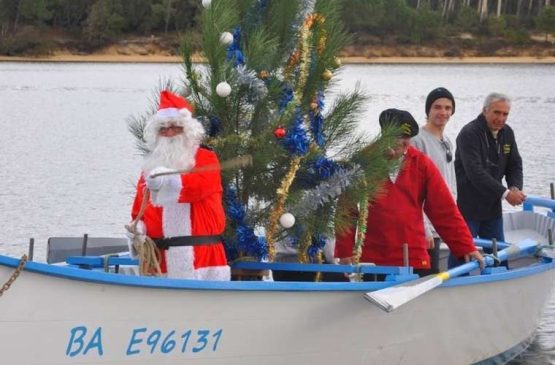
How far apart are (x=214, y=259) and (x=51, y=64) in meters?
81.6

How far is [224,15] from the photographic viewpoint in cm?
768

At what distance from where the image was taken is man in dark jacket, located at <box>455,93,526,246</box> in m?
9.31

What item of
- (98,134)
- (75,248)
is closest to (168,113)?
(75,248)

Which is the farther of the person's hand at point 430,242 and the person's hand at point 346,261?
the person's hand at point 430,242

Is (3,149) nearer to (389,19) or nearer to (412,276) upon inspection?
(412,276)

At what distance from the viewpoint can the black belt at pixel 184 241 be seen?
277 inches

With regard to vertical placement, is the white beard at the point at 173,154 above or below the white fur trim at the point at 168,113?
below

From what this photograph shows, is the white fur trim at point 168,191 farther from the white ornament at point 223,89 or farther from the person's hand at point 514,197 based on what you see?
the person's hand at point 514,197

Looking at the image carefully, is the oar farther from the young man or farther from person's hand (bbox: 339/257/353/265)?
the young man

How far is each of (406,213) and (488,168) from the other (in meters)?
1.77

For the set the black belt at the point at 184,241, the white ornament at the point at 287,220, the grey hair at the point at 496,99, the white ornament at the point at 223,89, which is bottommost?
the black belt at the point at 184,241

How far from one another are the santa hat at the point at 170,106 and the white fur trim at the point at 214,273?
2.89 feet

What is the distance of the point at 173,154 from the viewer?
273 inches

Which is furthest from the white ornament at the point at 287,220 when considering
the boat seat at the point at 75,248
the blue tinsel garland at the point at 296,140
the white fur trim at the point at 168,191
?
the boat seat at the point at 75,248
